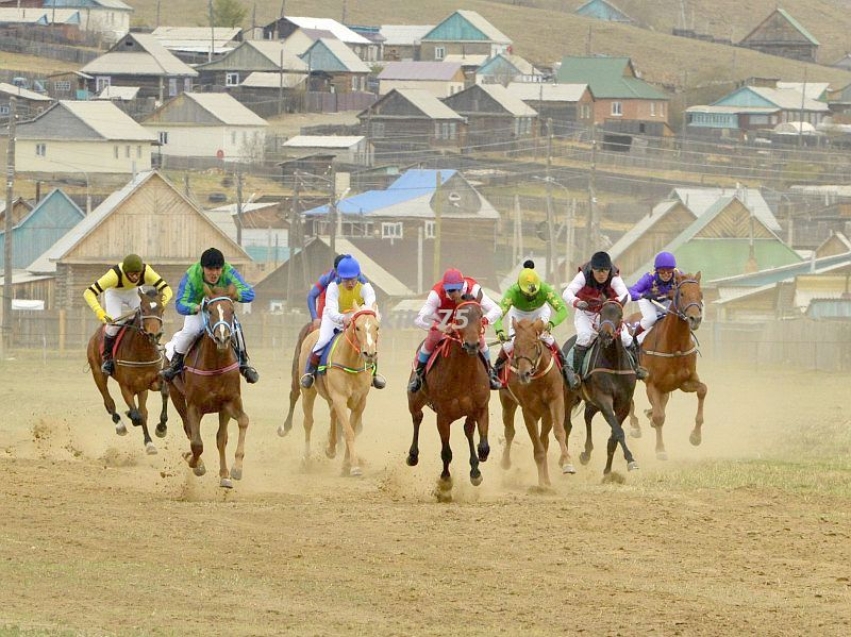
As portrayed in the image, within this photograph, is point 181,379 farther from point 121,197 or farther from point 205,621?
point 121,197

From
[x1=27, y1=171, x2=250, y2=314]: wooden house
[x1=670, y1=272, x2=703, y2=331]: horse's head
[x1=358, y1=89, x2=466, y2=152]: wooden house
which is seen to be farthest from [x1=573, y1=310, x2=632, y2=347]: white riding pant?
[x1=358, y1=89, x2=466, y2=152]: wooden house

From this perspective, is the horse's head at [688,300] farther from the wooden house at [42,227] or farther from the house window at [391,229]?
the house window at [391,229]

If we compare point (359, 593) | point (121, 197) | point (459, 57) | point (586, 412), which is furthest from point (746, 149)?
point (359, 593)

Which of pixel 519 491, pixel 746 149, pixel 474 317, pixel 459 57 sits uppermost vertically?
pixel 459 57

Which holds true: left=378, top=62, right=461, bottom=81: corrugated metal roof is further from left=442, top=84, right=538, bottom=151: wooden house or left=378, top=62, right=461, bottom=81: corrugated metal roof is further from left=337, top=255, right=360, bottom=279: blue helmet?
left=337, top=255, right=360, bottom=279: blue helmet

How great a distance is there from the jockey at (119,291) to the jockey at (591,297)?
496cm

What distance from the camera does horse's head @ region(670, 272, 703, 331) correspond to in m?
20.9

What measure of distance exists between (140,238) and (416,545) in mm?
57698

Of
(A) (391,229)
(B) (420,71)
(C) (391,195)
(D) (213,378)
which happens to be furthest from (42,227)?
(D) (213,378)

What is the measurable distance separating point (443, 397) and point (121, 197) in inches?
2189

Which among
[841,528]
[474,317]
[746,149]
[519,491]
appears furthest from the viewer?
[746,149]

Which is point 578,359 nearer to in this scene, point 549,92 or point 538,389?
point 538,389

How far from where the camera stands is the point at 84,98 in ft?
421

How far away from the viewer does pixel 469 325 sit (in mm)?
17453
